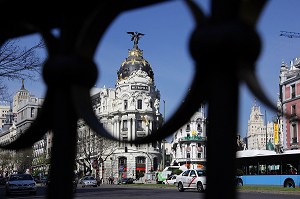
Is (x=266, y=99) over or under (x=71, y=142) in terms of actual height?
over

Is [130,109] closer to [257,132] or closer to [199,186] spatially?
[199,186]

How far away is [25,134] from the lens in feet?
11.1

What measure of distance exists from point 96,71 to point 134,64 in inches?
3442

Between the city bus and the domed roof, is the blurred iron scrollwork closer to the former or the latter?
the city bus

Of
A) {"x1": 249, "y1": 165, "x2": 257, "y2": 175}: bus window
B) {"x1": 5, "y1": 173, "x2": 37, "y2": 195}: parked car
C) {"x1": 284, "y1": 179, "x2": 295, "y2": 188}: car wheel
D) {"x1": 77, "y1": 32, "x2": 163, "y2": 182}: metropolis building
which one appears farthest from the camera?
{"x1": 77, "y1": 32, "x2": 163, "y2": 182}: metropolis building

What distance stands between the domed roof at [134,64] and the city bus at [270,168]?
180 feet

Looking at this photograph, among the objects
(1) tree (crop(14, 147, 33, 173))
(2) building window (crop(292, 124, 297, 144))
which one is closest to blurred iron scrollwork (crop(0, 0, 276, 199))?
(2) building window (crop(292, 124, 297, 144))

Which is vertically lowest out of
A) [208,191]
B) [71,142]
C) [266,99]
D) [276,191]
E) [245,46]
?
[276,191]

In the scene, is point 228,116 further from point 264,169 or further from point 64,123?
point 264,169

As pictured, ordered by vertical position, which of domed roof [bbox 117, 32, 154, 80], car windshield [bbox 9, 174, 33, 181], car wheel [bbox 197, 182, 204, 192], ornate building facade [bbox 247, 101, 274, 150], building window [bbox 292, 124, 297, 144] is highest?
domed roof [bbox 117, 32, 154, 80]

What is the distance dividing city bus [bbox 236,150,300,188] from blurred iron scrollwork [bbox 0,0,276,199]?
28.9 metres

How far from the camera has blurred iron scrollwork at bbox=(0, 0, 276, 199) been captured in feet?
7.73

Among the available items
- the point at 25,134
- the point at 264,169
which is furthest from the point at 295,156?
the point at 25,134

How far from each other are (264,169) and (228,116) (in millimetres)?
32192
